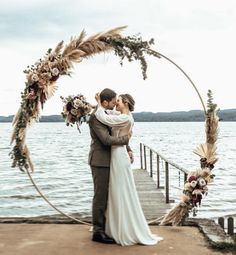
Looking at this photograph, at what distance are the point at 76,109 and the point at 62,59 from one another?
2.26ft

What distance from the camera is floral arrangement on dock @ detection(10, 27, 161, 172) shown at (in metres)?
7.95

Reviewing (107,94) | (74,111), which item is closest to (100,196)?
(74,111)

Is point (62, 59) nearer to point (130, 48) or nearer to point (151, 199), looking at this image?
point (130, 48)

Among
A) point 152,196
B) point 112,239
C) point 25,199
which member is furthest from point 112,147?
point 25,199

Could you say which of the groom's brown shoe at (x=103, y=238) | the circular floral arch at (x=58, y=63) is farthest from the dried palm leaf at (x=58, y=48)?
the groom's brown shoe at (x=103, y=238)

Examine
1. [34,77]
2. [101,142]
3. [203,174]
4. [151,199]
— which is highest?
[34,77]

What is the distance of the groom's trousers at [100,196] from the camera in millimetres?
7531

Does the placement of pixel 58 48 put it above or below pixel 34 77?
above

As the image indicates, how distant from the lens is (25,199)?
65.5 feet

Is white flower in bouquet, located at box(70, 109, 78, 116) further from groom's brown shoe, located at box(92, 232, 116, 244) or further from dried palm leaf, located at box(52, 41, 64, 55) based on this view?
groom's brown shoe, located at box(92, 232, 116, 244)

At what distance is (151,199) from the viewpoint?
13711 millimetres

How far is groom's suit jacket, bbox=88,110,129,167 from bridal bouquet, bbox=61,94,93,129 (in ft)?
0.71

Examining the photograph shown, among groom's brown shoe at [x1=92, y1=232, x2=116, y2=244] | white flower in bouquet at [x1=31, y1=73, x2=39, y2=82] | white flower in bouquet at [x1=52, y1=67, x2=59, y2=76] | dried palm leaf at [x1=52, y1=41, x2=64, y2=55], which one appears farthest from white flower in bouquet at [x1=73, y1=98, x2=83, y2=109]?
groom's brown shoe at [x1=92, y1=232, x2=116, y2=244]

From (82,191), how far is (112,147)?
1409 centimetres
